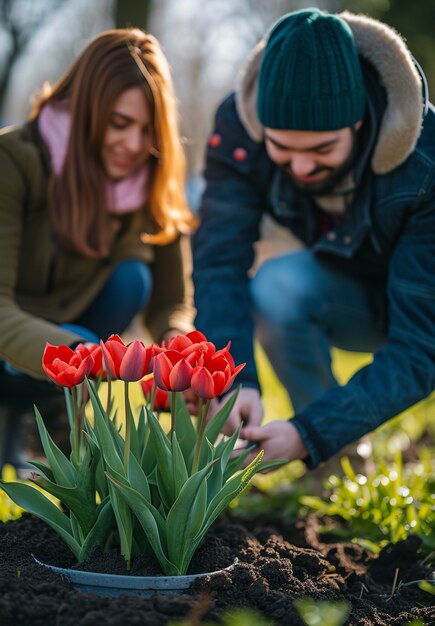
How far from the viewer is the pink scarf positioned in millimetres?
3045

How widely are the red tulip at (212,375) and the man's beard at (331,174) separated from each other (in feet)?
3.57

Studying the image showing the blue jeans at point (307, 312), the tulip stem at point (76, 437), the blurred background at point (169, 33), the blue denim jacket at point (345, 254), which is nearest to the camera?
the tulip stem at point (76, 437)

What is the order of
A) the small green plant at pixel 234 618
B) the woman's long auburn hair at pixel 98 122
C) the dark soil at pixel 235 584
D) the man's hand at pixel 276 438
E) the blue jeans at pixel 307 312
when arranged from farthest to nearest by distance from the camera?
the blue jeans at pixel 307 312 < the woman's long auburn hair at pixel 98 122 < the man's hand at pixel 276 438 < the dark soil at pixel 235 584 < the small green plant at pixel 234 618

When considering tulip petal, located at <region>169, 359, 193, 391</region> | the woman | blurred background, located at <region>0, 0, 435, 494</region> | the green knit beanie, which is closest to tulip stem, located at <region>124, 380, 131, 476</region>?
tulip petal, located at <region>169, 359, 193, 391</region>

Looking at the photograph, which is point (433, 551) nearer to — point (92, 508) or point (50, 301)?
point (92, 508)

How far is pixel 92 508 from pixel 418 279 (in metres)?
1.25

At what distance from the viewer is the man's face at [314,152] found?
2.52m

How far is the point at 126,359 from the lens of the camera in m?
1.67

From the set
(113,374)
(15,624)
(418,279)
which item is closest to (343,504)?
(418,279)

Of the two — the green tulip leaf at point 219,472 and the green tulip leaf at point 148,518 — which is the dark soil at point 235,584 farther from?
the green tulip leaf at point 219,472

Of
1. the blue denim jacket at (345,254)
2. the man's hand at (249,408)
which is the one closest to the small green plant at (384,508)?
the blue denim jacket at (345,254)

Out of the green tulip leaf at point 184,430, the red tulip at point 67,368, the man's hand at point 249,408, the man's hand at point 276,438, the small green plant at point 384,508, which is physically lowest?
the small green plant at point 384,508

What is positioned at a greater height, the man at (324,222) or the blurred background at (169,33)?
the man at (324,222)

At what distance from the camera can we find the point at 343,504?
2.70 meters
